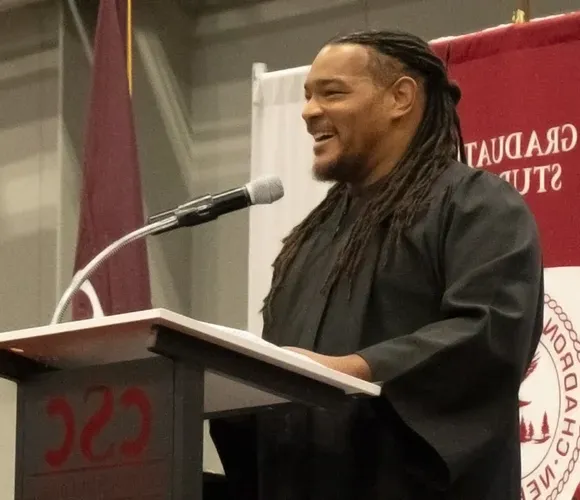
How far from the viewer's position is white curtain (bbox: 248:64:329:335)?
11.8 ft

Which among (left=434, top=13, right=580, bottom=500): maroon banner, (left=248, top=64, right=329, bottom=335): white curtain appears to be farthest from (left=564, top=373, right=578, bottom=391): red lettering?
(left=248, top=64, right=329, bottom=335): white curtain

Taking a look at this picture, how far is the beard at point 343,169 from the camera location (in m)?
2.11

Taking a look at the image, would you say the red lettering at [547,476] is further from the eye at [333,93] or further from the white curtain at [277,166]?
the eye at [333,93]

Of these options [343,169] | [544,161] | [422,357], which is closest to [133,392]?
[422,357]

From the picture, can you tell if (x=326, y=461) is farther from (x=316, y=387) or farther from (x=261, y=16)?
(x=261, y=16)

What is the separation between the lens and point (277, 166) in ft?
12.0

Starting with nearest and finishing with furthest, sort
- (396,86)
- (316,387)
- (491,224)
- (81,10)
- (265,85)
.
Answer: (316,387) < (491,224) < (396,86) < (265,85) < (81,10)

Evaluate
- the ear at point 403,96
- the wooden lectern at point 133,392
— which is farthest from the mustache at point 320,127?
the wooden lectern at point 133,392

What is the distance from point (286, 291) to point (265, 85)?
1668 millimetres

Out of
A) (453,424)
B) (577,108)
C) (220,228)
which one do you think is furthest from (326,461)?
(220,228)

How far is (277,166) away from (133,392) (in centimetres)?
209

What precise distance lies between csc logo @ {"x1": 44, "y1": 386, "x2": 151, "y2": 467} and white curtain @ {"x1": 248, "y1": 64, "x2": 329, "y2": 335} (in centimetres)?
184

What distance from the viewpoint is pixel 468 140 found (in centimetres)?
328

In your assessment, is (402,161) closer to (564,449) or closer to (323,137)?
(323,137)
